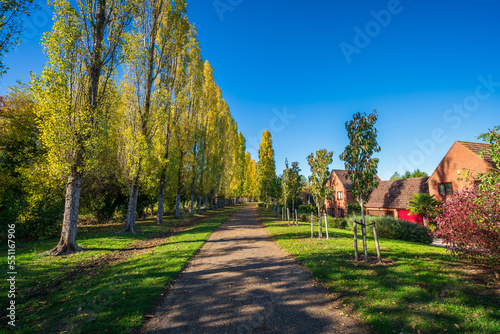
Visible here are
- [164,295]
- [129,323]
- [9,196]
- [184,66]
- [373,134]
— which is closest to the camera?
[129,323]

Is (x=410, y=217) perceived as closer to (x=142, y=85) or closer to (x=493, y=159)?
(x=493, y=159)

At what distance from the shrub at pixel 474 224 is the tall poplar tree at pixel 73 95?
14.9 meters

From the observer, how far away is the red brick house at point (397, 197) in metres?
26.1

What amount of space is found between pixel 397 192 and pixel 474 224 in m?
26.9

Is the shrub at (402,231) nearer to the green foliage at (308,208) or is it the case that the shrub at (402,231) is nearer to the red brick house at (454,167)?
the red brick house at (454,167)

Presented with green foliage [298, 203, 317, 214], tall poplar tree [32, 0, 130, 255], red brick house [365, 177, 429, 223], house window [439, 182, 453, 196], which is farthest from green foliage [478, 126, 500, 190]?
green foliage [298, 203, 317, 214]

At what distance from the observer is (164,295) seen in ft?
17.7

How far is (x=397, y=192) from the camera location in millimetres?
28906

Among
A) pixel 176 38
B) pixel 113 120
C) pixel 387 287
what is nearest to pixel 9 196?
pixel 113 120

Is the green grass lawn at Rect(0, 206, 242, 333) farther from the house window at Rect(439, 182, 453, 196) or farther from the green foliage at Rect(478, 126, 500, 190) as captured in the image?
the house window at Rect(439, 182, 453, 196)

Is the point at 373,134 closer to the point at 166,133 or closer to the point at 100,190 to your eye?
the point at 166,133

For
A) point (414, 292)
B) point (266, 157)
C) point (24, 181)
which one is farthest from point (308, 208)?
point (24, 181)

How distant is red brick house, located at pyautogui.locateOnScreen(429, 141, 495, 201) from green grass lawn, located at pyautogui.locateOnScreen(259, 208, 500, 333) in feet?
62.0

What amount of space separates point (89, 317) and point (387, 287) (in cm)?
737
